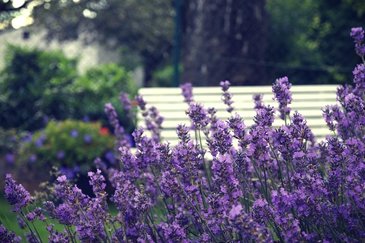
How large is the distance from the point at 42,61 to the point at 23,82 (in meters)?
0.41

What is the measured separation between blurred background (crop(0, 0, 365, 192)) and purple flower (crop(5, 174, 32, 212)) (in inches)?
116

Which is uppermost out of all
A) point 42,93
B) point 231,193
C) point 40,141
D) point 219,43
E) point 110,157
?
point 219,43

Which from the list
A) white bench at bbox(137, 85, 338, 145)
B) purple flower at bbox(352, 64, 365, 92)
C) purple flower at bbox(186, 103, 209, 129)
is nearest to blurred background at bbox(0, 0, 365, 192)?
white bench at bbox(137, 85, 338, 145)

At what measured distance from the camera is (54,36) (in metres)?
19.4

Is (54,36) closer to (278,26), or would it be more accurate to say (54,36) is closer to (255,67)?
(278,26)

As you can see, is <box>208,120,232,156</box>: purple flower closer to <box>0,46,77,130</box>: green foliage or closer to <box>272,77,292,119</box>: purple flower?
<box>272,77,292,119</box>: purple flower

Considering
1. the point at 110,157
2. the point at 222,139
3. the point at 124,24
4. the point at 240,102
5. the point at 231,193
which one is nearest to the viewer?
the point at 231,193

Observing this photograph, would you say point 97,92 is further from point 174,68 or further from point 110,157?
point 110,157

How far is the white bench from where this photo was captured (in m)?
5.46

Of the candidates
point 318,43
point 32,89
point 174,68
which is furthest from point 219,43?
point 318,43

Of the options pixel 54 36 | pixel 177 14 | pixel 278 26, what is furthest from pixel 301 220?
pixel 54 36

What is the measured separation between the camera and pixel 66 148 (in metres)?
7.03

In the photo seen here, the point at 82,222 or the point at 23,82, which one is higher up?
the point at 23,82

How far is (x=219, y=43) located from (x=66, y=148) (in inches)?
101
